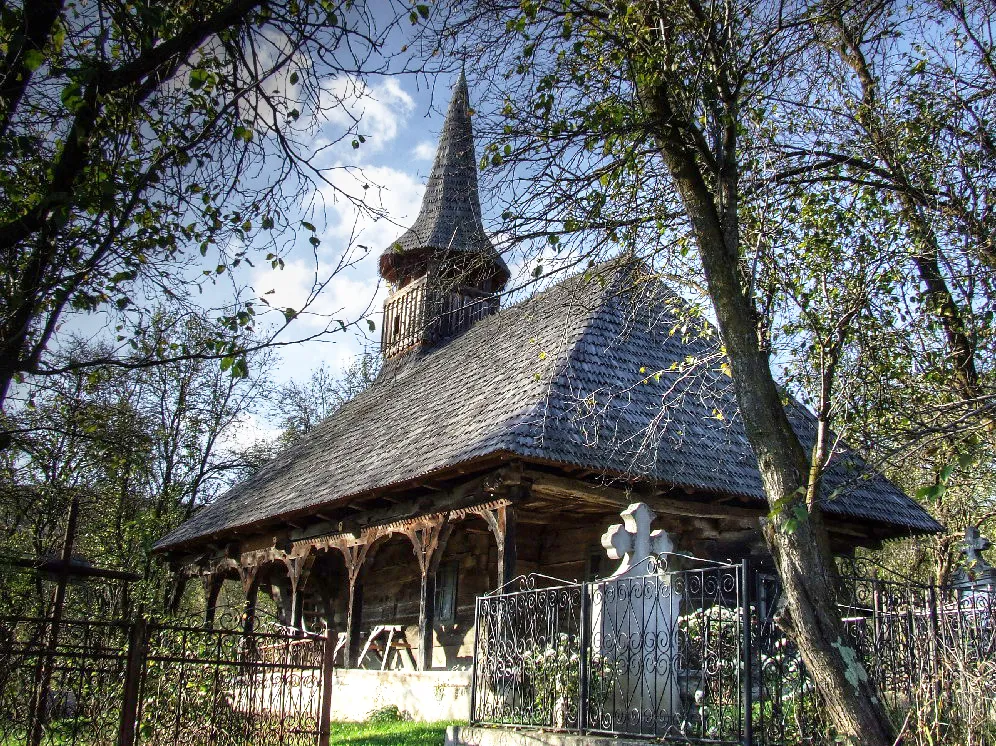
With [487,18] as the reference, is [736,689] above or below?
below

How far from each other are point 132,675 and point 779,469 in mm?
4233

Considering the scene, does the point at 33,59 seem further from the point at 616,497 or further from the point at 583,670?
the point at 616,497

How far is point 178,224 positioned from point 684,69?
375cm

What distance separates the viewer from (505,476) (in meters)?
10.0

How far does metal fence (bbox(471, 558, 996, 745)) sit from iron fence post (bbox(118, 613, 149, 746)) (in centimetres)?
289

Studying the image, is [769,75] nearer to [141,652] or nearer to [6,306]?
[6,306]

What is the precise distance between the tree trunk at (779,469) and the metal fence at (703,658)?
344 mm

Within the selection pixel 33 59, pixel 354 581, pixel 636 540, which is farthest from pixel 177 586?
pixel 33 59

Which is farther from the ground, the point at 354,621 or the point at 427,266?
the point at 427,266

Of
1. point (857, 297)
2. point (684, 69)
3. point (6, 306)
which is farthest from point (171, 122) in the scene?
point (857, 297)

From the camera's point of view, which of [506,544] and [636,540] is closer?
[636,540]

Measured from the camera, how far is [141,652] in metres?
5.72

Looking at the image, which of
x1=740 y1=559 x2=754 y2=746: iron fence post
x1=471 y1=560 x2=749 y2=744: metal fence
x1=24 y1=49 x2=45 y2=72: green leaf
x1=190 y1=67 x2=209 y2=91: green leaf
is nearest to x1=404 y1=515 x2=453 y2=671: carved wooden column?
x1=471 y1=560 x2=749 y2=744: metal fence

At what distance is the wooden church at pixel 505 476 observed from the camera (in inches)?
392
